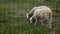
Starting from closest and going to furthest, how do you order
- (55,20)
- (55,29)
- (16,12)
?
(55,29), (55,20), (16,12)

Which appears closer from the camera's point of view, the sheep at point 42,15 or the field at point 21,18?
the field at point 21,18

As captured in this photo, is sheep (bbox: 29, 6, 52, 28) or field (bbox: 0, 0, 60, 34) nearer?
field (bbox: 0, 0, 60, 34)

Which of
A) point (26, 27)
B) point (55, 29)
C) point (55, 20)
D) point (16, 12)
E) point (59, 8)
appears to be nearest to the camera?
point (26, 27)

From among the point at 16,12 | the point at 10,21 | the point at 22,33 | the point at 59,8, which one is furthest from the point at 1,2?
the point at 22,33

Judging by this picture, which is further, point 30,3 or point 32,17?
point 30,3

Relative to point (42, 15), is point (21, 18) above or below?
below

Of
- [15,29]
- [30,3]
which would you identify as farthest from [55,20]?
[30,3]

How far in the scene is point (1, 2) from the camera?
1152cm

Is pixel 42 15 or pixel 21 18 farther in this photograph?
pixel 21 18

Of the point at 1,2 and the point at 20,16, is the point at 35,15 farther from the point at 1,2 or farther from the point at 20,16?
the point at 1,2

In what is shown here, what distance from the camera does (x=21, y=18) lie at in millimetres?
8445

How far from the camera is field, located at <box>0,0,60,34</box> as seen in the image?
Result: 21.9ft

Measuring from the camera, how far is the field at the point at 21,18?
6.68 meters

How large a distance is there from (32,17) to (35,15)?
8.4 inches
